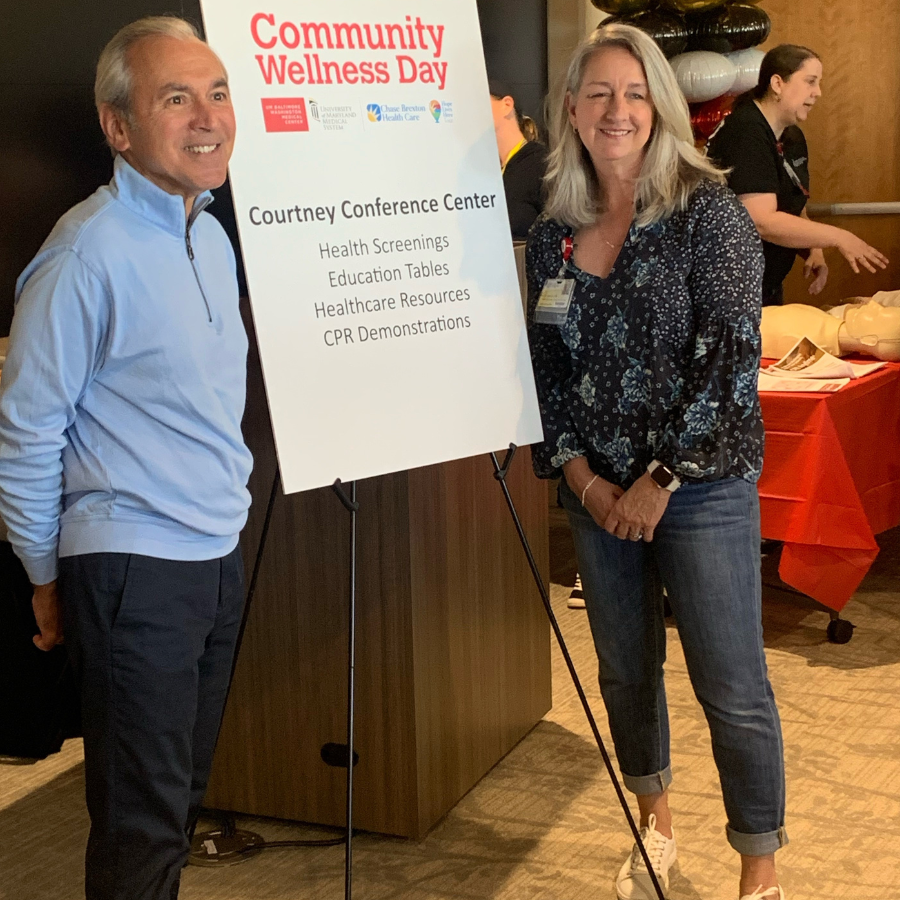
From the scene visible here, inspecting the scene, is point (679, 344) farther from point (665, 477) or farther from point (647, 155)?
point (647, 155)

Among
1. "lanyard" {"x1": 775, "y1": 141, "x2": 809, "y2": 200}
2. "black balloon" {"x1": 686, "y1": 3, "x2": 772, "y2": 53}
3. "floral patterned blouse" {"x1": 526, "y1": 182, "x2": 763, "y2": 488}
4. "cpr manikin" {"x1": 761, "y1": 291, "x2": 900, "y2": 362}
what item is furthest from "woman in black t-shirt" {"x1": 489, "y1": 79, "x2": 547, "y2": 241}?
"floral patterned blouse" {"x1": 526, "y1": 182, "x2": 763, "y2": 488}

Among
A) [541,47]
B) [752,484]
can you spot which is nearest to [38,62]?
[752,484]

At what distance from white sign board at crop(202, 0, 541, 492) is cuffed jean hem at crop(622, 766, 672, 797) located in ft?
2.23

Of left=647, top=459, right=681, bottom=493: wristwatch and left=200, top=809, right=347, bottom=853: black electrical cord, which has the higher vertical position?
left=647, top=459, right=681, bottom=493: wristwatch

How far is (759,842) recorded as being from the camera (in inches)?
80.3

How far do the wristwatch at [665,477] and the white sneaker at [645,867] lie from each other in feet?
2.41

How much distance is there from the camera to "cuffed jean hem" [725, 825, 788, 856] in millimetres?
2039

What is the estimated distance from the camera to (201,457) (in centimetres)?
166

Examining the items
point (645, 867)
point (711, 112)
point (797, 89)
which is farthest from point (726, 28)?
point (645, 867)

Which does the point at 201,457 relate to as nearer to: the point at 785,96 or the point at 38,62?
the point at 38,62

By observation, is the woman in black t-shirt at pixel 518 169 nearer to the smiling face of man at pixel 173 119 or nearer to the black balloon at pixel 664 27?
the black balloon at pixel 664 27

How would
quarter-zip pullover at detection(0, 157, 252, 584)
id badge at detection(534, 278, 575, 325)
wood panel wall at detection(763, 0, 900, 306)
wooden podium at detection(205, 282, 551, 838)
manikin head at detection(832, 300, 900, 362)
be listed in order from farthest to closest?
wood panel wall at detection(763, 0, 900, 306) → manikin head at detection(832, 300, 900, 362) → wooden podium at detection(205, 282, 551, 838) → id badge at detection(534, 278, 575, 325) → quarter-zip pullover at detection(0, 157, 252, 584)

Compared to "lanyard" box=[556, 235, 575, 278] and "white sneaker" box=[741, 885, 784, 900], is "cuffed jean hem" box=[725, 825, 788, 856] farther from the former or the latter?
"lanyard" box=[556, 235, 575, 278]

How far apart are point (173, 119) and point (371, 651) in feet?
3.99
